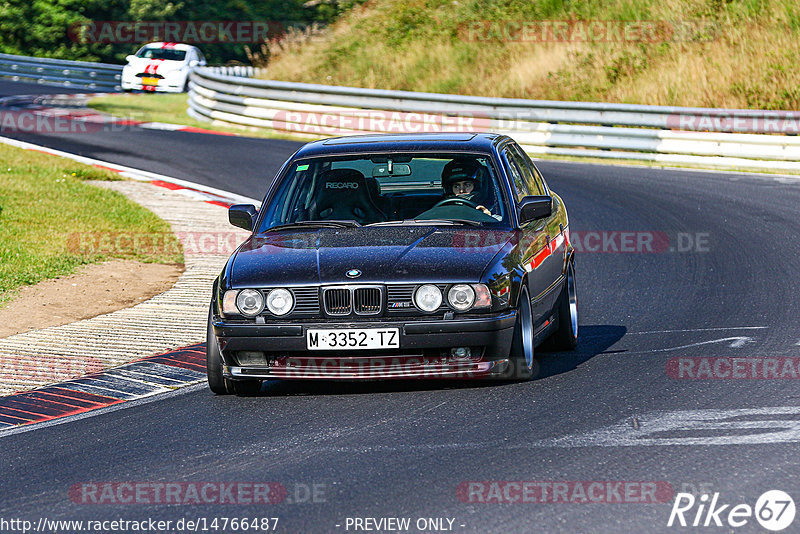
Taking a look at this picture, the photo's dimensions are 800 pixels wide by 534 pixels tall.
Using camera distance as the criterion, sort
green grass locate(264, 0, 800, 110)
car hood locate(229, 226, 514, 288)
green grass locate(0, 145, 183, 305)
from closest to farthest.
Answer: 1. car hood locate(229, 226, 514, 288)
2. green grass locate(0, 145, 183, 305)
3. green grass locate(264, 0, 800, 110)

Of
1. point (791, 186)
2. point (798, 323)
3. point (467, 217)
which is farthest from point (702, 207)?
point (467, 217)

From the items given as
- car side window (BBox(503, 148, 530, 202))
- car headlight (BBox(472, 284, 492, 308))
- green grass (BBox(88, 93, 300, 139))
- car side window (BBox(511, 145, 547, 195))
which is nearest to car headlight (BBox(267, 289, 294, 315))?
car headlight (BBox(472, 284, 492, 308))

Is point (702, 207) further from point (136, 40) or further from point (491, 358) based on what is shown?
point (136, 40)

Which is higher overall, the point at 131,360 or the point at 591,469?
the point at 591,469

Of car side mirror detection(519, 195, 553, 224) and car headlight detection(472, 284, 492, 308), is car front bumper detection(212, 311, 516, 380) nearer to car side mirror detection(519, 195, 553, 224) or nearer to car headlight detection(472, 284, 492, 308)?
car headlight detection(472, 284, 492, 308)

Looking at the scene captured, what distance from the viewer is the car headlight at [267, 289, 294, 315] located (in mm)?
7258

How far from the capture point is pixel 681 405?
6.97m

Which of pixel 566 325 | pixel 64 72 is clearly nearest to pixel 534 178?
pixel 566 325

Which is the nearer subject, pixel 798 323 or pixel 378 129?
pixel 798 323

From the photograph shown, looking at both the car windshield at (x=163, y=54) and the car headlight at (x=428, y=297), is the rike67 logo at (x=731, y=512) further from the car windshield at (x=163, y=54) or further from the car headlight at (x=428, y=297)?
the car windshield at (x=163, y=54)

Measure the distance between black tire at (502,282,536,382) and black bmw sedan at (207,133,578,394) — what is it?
0.01 m

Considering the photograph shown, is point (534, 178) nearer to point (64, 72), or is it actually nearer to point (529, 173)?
point (529, 173)

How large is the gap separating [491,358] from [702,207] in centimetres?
1012

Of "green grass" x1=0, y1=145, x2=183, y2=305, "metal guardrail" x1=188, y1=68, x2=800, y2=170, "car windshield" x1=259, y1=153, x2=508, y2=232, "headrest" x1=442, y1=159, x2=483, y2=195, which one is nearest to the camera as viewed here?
"car windshield" x1=259, y1=153, x2=508, y2=232
